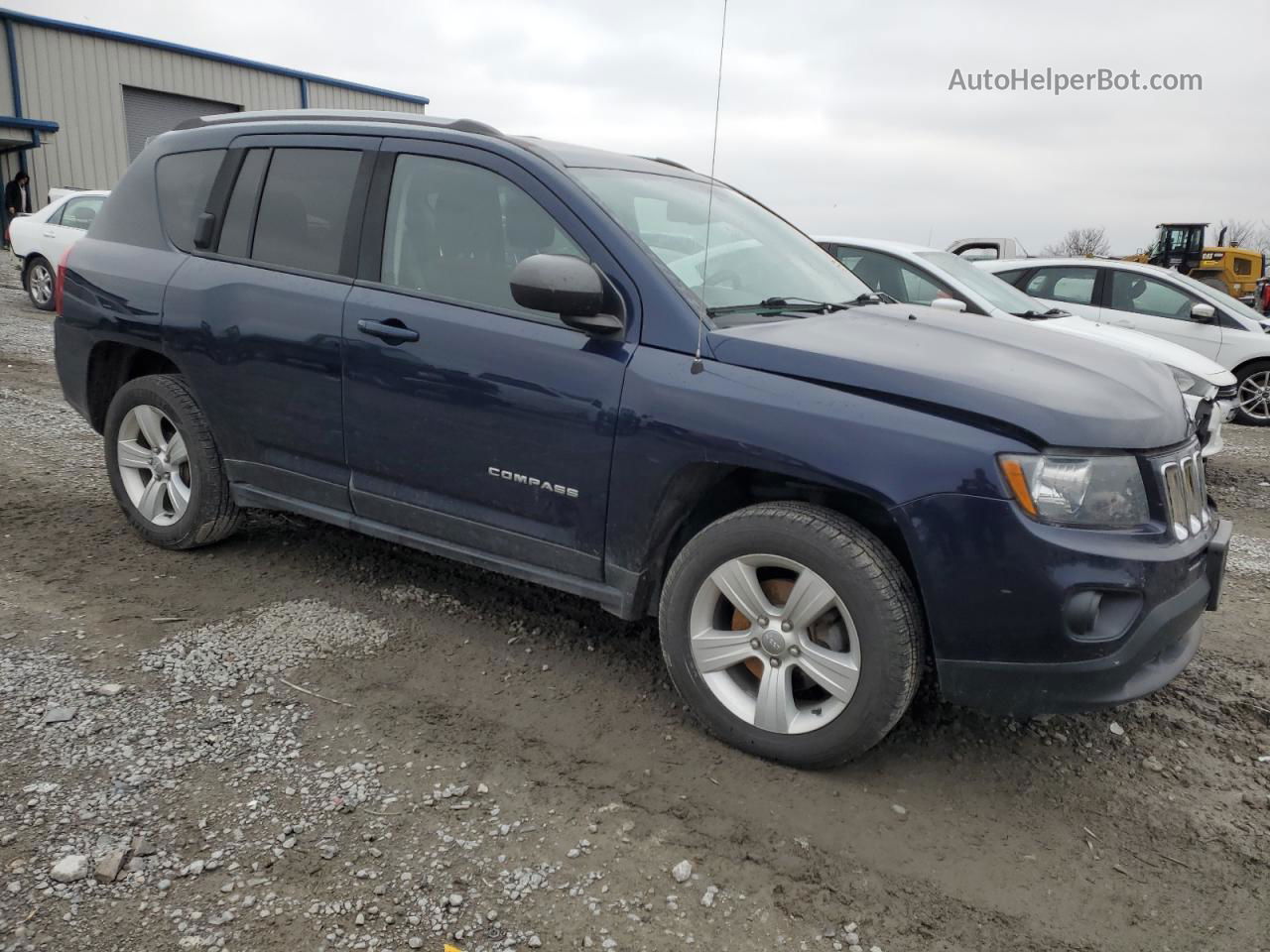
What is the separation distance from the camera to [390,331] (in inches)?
133

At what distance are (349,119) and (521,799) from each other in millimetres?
2641

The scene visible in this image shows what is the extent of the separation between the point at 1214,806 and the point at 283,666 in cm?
299

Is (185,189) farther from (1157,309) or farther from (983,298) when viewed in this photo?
(1157,309)

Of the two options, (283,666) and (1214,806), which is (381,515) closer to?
(283,666)

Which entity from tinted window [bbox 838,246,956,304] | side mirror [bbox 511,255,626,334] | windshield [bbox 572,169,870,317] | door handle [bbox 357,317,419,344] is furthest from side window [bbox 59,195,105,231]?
side mirror [bbox 511,255,626,334]

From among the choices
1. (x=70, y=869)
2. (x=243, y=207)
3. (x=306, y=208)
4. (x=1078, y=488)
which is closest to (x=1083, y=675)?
(x=1078, y=488)

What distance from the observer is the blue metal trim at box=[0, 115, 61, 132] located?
Answer: 22.0m

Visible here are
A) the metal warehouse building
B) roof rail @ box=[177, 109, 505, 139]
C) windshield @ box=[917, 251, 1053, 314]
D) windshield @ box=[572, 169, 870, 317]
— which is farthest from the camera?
the metal warehouse building

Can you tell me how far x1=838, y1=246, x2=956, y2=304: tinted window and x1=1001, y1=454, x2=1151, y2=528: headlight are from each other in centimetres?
460

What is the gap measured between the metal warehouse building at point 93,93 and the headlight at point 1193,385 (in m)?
21.4

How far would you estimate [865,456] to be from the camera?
2.61 meters

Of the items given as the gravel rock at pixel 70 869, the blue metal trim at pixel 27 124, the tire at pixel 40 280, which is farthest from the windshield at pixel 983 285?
the blue metal trim at pixel 27 124

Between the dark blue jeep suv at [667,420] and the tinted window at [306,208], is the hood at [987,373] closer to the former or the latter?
the dark blue jeep suv at [667,420]

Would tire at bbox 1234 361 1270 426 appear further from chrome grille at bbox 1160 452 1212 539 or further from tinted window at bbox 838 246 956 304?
chrome grille at bbox 1160 452 1212 539
